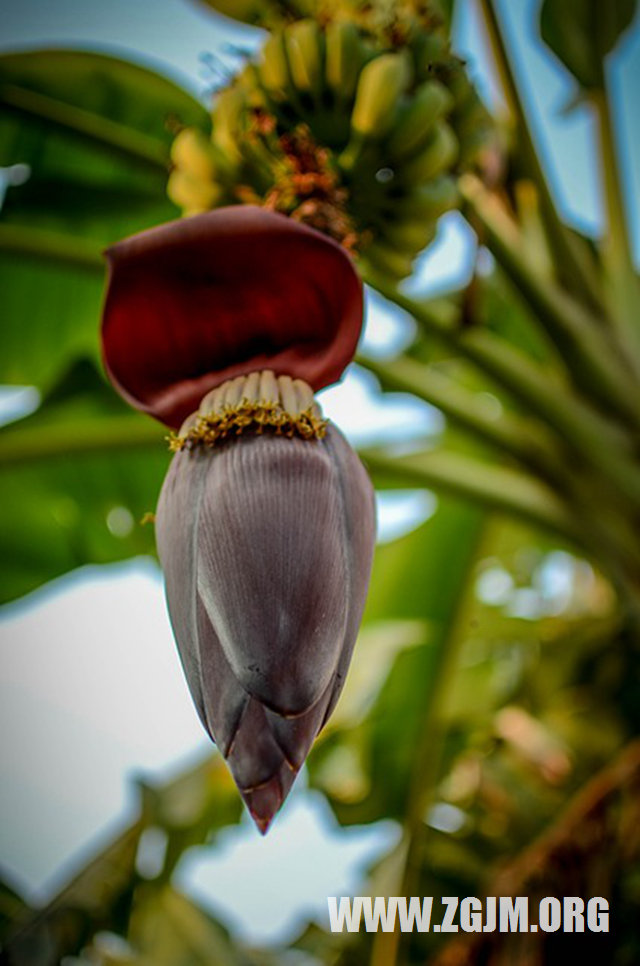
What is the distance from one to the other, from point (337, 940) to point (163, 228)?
3.40 feet

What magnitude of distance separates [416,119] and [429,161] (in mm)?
34

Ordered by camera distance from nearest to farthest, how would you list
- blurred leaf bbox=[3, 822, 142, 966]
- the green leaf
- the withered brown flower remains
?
the withered brown flower remains → blurred leaf bbox=[3, 822, 142, 966] → the green leaf

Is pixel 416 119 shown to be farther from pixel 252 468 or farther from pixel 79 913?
pixel 79 913

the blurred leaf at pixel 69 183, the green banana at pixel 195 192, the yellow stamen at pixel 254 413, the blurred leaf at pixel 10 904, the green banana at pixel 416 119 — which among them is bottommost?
the blurred leaf at pixel 10 904

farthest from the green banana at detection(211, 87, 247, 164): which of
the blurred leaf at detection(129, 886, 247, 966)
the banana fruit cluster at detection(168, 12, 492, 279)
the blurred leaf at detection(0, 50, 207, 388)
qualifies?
the blurred leaf at detection(129, 886, 247, 966)

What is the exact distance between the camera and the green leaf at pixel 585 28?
1093 mm

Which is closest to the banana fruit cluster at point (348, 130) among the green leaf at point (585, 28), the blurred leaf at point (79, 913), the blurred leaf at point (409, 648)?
the green leaf at point (585, 28)

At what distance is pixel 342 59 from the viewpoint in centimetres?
72

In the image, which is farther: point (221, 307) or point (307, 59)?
point (307, 59)

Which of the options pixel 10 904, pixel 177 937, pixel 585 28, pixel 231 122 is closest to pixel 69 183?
pixel 231 122

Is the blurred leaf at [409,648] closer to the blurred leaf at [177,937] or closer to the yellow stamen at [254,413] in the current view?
the blurred leaf at [177,937]

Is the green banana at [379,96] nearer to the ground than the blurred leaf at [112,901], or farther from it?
farther from it

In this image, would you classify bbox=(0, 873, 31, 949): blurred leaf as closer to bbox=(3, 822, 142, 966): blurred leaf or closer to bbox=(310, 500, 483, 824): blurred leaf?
bbox=(3, 822, 142, 966): blurred leaf

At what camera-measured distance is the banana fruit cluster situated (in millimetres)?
717
